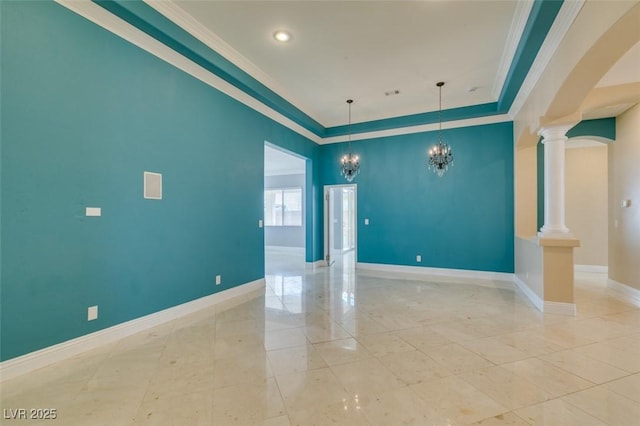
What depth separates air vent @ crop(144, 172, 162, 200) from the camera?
10.8ft

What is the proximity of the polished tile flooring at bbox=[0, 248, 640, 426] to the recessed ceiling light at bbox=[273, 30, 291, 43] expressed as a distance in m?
3.72

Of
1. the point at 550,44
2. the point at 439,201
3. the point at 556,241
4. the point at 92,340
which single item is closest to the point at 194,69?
the point at 92,340

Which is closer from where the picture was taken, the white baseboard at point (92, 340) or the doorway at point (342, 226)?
the white baseboard at point (92, 340)

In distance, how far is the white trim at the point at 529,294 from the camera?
393 cm

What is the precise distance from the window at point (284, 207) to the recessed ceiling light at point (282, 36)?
706 cm

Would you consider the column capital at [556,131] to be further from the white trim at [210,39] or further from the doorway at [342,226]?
the doorway at [342,226]

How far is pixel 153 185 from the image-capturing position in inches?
133

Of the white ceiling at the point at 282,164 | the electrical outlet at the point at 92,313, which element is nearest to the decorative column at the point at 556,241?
the electrical outlet at the point at 92,313

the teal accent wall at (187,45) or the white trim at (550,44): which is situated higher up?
the teal accent wall at (187,45)

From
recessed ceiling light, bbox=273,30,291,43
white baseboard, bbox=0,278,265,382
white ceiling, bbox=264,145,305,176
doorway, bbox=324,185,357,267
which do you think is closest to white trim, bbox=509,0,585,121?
recessed ceiling light, bbox=273,30,291,43

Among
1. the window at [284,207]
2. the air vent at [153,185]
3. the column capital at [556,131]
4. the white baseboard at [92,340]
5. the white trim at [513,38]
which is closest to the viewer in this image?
the white baseboard at [92,340]

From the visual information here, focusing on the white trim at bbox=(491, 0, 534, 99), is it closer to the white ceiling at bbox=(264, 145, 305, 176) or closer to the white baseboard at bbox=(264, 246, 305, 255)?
the white ceiling at bbox=(264, 145, 305, 176)

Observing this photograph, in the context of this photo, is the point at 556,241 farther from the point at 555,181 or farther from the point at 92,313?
the point at 92,313

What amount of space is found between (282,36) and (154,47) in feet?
5.15
